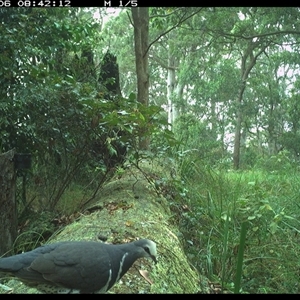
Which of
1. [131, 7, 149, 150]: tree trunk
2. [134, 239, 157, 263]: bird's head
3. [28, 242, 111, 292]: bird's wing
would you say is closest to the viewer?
[28, 242, 111, 292]: bird's wing

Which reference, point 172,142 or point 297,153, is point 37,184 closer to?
point 172,142

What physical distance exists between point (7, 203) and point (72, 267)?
2.31 m

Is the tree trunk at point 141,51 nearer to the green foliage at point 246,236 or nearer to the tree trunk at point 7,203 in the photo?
the green foliage at point 246,236

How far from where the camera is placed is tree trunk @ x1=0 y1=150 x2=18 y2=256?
12.3 feet

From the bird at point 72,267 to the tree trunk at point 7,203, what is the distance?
2.03 meters

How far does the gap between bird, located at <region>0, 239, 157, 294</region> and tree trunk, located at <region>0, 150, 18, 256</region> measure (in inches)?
79.9

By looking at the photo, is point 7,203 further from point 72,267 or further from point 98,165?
point 72,267

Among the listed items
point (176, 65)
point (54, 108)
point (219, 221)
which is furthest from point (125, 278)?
point (176, 65)

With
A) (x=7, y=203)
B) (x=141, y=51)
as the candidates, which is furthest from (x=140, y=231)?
(x=141, y=51)

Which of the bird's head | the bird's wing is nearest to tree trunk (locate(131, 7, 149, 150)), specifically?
the bird's head

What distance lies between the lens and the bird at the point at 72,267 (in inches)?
70.0

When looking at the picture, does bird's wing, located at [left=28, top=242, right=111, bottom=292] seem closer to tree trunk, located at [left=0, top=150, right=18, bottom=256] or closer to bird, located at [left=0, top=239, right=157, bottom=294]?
bird, located at [left=0, top=239, right=157, bottom=294]

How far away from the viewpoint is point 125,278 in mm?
2277

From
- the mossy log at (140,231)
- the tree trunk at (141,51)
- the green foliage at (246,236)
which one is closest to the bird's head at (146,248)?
the mossy log at (140,231)
